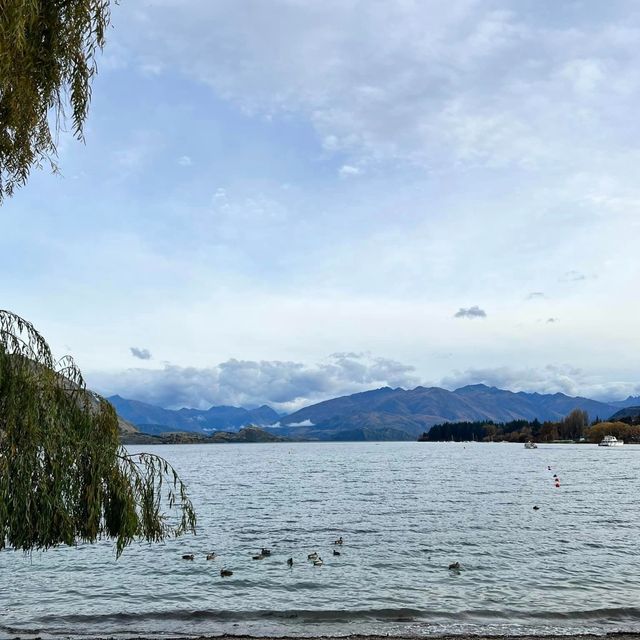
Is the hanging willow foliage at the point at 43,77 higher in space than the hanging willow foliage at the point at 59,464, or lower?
higher

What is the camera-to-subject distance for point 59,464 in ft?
32.0

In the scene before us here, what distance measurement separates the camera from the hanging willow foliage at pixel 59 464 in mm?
9359

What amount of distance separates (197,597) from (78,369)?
72.8 ft

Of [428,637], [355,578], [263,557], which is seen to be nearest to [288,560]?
[263,557]

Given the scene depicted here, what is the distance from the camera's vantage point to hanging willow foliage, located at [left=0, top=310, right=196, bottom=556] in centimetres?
936

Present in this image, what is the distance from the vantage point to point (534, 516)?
5591cm

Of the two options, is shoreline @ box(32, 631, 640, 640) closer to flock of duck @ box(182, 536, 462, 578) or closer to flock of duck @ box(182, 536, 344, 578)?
flock of duck @ box(182, 536, 344, 578)

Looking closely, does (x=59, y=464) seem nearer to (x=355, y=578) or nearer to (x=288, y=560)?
(x=355, y=578)

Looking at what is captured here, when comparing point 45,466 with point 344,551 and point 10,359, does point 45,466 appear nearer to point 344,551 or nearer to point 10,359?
point 10,359

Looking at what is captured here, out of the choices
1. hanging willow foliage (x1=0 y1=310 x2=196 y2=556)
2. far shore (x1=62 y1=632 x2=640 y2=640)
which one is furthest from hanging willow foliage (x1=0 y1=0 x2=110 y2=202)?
far shore (x1=62 y1=632 x2=640 y2=640)

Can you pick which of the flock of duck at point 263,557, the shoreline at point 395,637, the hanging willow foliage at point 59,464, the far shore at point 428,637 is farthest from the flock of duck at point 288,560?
the hanging willow foliage at point 59,464

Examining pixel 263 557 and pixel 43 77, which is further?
pixel 263 557

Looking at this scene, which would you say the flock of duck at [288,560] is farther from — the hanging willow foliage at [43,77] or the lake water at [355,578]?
the hanging willow foliage at [43,77]

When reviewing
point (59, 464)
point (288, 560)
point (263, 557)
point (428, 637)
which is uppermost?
point (59, 464)
